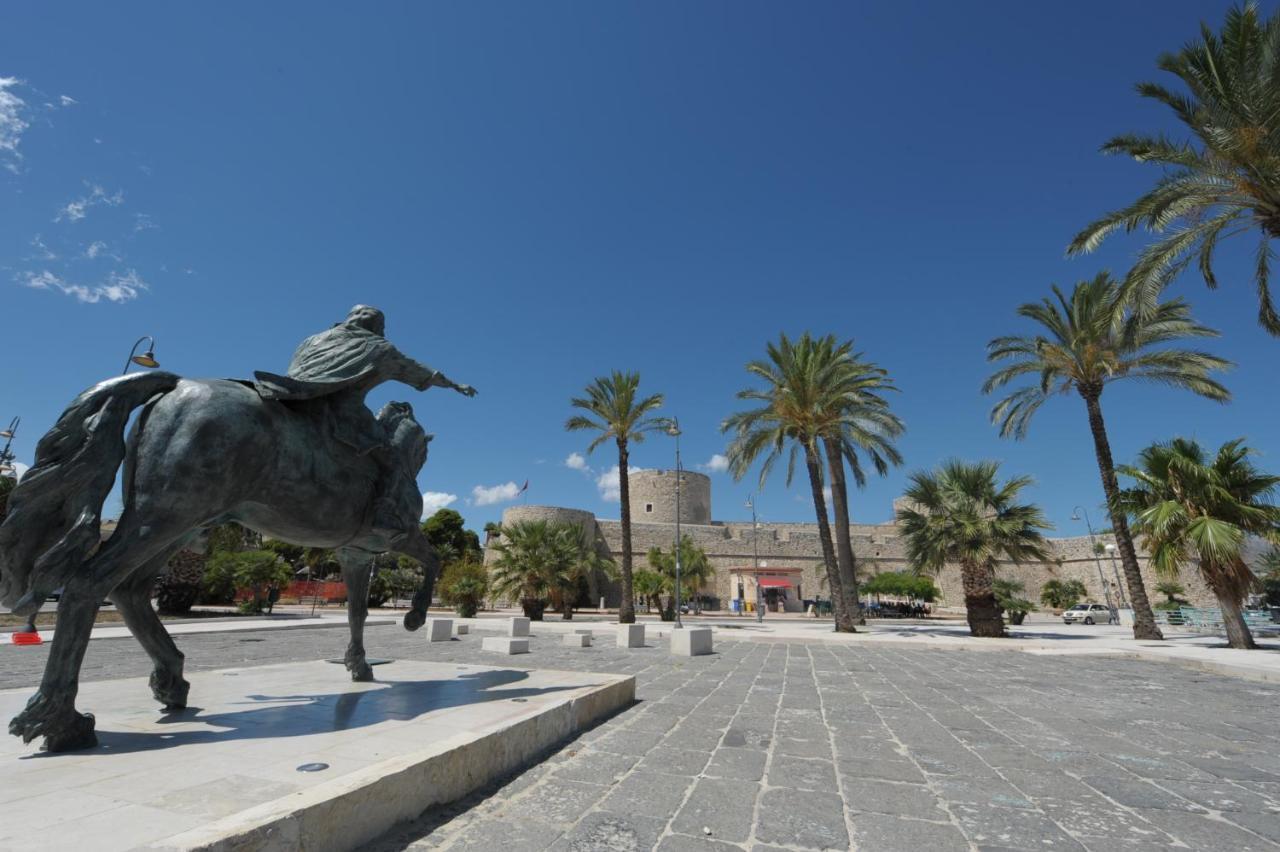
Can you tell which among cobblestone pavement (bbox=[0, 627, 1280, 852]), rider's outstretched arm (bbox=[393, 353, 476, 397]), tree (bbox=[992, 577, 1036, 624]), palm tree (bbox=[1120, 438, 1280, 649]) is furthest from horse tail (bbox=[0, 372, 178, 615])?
tree (bbox=[992, 577, 1036, 624])

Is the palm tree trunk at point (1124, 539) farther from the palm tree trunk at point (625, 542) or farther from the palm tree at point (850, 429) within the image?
the palm tree trunk at point (625, 542)

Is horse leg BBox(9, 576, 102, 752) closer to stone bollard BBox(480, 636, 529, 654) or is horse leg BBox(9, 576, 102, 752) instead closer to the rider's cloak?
the rider's cloak

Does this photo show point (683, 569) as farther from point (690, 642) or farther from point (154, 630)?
point (154, 630)

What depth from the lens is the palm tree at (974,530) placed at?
16734 millimetres

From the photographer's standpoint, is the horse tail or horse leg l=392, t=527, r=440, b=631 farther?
horse leg l=392, t=527, r=440, b=631

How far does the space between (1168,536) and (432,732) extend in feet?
51.8

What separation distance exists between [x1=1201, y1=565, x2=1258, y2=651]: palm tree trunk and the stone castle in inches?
1076

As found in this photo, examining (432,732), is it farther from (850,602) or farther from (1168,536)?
(850,602)

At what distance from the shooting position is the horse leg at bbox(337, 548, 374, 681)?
4590 mm

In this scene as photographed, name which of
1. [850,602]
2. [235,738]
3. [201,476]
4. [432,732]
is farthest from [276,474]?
[850,602]

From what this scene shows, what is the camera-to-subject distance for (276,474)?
3389 millimetres

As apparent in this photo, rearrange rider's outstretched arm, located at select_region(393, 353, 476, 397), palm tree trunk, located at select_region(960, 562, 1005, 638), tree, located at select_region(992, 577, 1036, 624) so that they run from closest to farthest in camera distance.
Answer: rider's outstretched arm, located at select_region(393, 353, 476, 397) → palm tree trunk, located at select_region(960, 562, 1005, 638) → tree, located at select_region(992, 577, 1036, 624)

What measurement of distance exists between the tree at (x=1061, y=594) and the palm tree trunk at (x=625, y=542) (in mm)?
31664

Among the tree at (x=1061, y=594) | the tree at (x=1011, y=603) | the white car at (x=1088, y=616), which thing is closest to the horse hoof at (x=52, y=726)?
the tree at (x=1011, y=603)
